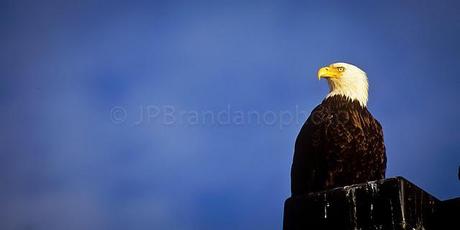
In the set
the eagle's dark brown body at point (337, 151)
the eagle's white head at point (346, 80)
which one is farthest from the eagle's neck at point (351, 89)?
the eagle's dark brown body at point (337, 151)

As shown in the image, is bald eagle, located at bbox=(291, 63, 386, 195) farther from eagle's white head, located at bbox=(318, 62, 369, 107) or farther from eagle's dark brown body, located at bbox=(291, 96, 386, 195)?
eagle's white head, located at bbox=(318, 62, 369, 107)

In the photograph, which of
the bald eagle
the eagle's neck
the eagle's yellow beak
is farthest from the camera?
the eagle's yellow beak

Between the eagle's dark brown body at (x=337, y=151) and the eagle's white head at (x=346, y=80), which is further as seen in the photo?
the eagle's white head at (x=346, y=80)

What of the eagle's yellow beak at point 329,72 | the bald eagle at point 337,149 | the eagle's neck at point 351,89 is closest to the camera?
the bald eagle at point 337,149

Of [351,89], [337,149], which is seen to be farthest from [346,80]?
[337,149]

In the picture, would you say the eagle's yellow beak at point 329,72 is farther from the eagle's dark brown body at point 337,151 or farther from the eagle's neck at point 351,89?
the eagle's dark brown body at point 337,151

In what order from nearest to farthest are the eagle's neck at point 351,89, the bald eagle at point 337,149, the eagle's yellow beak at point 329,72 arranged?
the bald eagle at point 337,149, the eagle's neck at point 351,89, the eagle's yellow beak at point 329,72

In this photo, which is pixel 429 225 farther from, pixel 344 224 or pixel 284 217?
pixel 284 217

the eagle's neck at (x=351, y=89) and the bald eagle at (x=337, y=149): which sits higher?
the eagle's neck at (x=351, y=89)

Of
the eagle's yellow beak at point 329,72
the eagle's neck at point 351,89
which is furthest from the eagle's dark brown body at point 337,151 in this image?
the eagle's yellow beak at point 329,72

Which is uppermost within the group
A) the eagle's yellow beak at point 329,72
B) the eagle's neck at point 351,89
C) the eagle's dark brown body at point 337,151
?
the eagle's yellow beak at point 329,72

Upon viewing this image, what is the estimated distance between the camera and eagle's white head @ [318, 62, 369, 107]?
276 inches

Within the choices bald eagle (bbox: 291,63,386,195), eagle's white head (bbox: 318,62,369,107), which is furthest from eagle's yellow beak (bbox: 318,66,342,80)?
bald eagle (bbox: 291,63,386,195)

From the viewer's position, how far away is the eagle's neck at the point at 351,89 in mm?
6949
